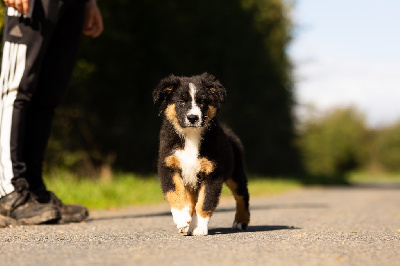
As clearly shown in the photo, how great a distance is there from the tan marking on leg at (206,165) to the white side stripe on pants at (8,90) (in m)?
2.31

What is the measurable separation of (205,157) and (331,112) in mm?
58788

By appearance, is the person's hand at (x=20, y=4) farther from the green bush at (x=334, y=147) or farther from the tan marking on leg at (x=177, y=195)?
the green bush at (x=334, y=147)

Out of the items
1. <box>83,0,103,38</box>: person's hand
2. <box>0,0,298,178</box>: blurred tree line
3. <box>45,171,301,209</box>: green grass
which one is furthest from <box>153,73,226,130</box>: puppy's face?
<box>0,0,298,178</box>: blurred tree line

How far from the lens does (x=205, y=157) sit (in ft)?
18.2

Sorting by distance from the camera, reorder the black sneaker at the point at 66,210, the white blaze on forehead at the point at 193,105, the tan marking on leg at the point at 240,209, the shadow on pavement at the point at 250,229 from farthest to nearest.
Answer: the black sneaker at the point at 66,210, the tan marking on leg at the point at 240,209, the shadow on pavement at the point at 250,229, the white blaze on forehead at the point at 193,105

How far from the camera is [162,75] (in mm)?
20453

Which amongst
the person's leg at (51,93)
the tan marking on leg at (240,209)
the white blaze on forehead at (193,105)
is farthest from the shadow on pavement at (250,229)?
the person's leg at (51,93)

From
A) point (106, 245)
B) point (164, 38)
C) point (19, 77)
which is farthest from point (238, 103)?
point (106, 245)

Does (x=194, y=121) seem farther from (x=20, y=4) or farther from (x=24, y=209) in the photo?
(x=20, y=4)

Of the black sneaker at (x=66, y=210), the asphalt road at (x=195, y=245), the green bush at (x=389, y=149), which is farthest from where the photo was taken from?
the green bush at (x=389, y=149)

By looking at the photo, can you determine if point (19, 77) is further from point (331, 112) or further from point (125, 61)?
point (331, 112)

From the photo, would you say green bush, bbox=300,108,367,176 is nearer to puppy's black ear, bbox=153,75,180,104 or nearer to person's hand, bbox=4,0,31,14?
person's hand, bbox=4,0,31,14

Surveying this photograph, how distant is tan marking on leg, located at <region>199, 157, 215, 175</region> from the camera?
217 inches

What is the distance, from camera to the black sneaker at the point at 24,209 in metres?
6.48
